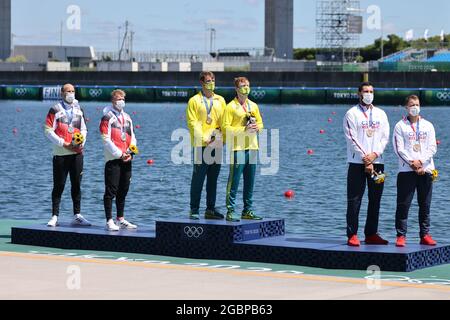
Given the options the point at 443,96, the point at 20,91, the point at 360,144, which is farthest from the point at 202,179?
the point at 20,91

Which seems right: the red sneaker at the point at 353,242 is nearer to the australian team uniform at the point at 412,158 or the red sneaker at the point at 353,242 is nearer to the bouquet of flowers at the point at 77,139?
the australian team uniform at the point at 412,158

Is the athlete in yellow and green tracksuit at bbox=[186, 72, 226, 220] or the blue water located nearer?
the athlete in yellow and green tracksuit at bbox=[186, 72, 226, 220]

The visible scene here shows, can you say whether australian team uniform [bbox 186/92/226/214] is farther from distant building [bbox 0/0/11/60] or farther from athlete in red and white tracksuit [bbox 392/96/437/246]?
distant building [bbox 0/0/11/60]

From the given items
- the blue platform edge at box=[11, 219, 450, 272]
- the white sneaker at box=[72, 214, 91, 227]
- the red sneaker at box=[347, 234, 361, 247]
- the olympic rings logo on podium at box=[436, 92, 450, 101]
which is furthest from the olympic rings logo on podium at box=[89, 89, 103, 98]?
the red sneaker at box=[347, 234, 361, 247]

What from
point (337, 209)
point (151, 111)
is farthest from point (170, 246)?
point (151, 111)

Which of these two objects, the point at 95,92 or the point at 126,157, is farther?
the point at 95,92

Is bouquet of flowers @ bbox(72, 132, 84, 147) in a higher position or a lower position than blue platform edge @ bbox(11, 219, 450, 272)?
higher

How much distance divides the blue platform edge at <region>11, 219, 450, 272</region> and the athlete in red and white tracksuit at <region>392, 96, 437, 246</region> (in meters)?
0.48

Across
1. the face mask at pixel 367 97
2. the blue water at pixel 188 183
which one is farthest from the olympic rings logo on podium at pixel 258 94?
the face mask at pixel 367 97

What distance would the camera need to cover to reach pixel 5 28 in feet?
445

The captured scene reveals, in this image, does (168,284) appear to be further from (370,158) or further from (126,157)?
(126,157)

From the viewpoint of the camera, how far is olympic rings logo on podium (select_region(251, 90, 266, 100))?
292ft

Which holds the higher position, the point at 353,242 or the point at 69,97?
the point at 69,97

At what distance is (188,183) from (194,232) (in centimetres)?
1736
